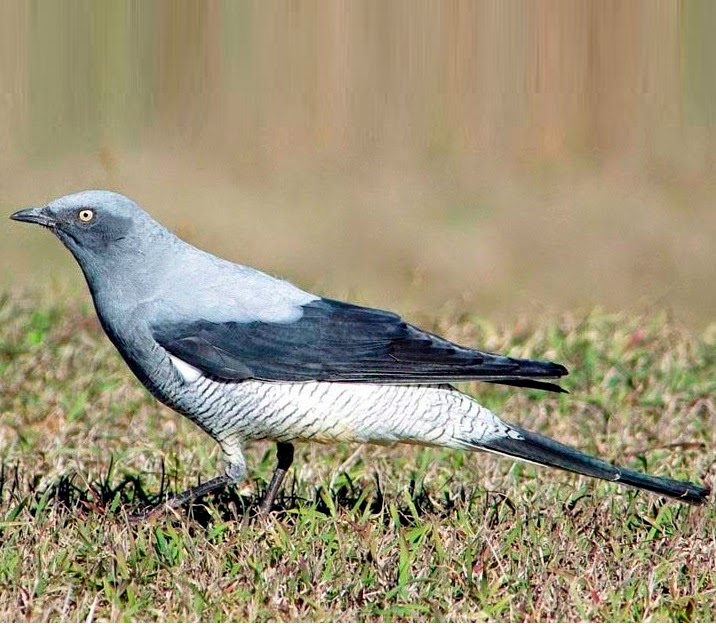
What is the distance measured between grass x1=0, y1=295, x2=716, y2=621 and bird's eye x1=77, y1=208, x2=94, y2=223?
1.05 m

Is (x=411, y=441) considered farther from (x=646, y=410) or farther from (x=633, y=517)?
(x=646, y=410)

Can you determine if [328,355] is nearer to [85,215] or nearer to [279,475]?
[279,475]

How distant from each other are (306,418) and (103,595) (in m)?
1.12

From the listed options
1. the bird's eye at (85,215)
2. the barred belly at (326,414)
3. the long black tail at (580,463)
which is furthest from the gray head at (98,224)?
the long black tail at (580,463)

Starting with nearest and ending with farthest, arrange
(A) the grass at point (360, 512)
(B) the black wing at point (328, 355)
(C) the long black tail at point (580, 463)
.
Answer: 1. (A) the grass at point (360, 512)
2. (C) the long black tail at point (580, 463)
3. (B) the black wing at point (328, 355)

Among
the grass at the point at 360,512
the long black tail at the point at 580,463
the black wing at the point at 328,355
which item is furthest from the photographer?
the black wing at the point at 328,355

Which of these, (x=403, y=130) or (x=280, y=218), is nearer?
(x=280, y=218)

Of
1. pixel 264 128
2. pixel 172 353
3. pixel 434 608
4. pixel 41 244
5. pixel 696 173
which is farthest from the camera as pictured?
pixel 264 128

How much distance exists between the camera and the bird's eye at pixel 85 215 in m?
5.41

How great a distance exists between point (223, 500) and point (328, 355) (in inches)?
33.9

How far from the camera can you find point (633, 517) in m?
5.22

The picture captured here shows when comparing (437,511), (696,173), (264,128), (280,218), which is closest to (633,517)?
(437,511)

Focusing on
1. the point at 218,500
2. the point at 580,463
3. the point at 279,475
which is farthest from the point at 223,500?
the point at 580,463

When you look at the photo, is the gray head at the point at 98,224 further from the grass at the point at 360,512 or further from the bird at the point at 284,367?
the grass at the point at 360,512
